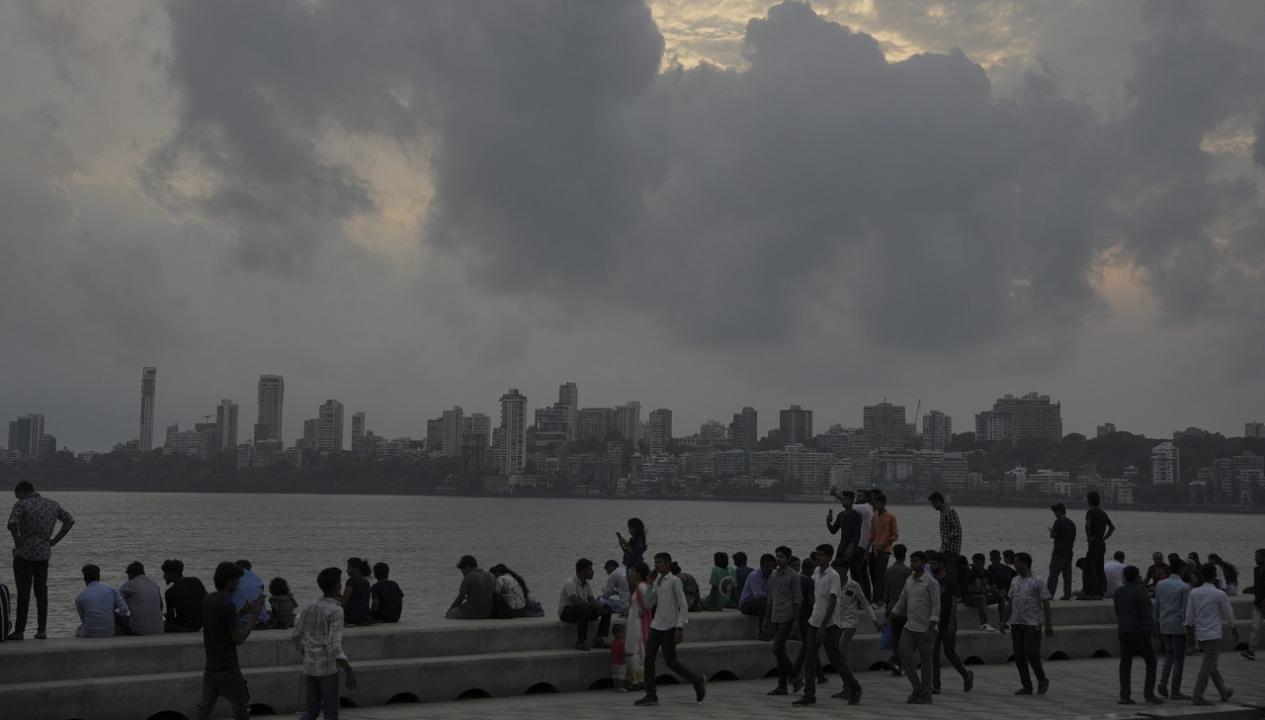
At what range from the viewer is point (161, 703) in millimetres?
13172

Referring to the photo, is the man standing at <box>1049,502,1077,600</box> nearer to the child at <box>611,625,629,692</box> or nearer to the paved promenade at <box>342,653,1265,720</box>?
the paved promenade at <box>342,653,1265,720</box>

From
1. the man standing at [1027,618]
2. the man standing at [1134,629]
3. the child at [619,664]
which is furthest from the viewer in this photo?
the child at [619,664]

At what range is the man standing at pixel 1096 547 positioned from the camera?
21.5m

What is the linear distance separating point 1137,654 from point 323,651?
9683 mm

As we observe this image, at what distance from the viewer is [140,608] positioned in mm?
14922

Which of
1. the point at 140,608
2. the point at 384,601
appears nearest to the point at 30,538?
the point at 140,608

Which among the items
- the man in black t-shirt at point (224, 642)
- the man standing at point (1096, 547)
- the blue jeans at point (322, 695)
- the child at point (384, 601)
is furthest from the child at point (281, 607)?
the man standing at point (1096, 547)

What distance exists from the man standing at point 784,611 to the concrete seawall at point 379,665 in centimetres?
142

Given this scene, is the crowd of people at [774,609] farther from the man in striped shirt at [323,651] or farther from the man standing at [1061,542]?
the man standing at [1061,542]

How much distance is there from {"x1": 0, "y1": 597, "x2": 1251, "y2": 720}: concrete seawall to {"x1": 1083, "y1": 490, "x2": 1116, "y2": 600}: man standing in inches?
132

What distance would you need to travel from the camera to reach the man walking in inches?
636

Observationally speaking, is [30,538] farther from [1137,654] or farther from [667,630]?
[1137,654]

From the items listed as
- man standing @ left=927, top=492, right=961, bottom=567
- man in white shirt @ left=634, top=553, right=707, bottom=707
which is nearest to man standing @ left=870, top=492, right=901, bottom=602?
man standing @ left=927, top=492, right=961, bottom=567

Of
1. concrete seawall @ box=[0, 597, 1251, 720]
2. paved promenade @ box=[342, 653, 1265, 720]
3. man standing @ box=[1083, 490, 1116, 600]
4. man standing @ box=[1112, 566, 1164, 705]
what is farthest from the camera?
man standing @ box=[1083, 490, 1116, 600]
